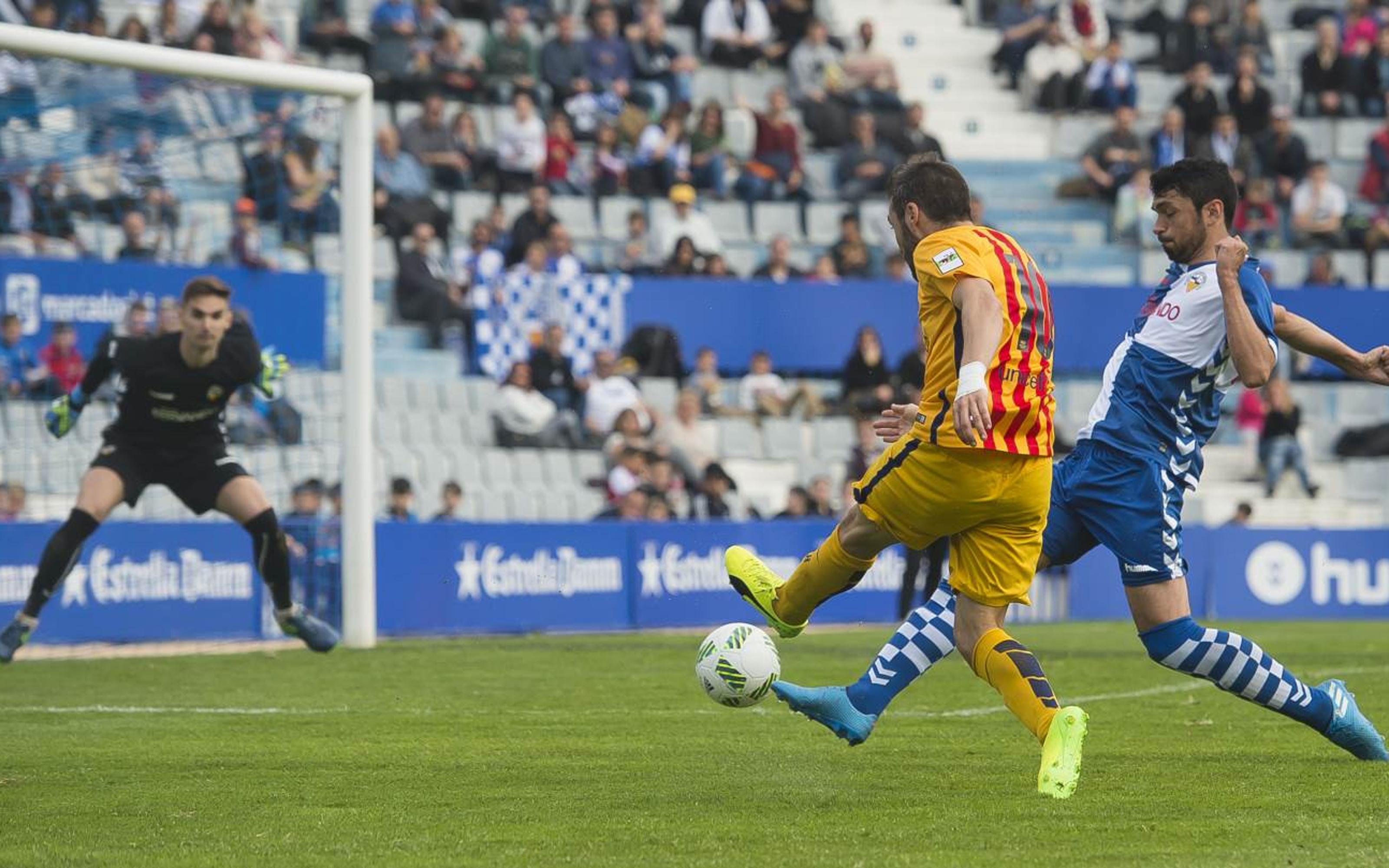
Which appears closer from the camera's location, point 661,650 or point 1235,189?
point 1235,189

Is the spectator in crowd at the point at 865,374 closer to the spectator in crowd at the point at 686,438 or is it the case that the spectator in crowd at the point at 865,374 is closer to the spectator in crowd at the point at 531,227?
the spectator in crowd at the point at 686,438

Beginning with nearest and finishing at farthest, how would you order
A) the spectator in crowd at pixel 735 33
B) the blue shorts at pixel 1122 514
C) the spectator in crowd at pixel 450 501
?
the blue shorts at pixel 1122 514 < the spectator in crowd at pixel 450 501 < the spectator in crowd at pixel 735 33

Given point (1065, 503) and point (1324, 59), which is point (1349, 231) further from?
point (1065, 503)

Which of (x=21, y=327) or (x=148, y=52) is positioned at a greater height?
(x=148, y=52)

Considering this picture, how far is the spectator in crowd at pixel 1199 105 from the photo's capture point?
23766mm

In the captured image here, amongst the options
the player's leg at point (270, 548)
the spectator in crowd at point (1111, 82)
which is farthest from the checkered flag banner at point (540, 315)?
the spectator in crowd at point (1111, 82)

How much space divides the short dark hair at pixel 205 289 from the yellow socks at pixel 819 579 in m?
4.92

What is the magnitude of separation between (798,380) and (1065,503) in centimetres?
1334

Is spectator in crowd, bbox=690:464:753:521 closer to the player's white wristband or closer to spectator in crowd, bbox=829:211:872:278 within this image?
spectator in crowd, bbox=829:211:872:278

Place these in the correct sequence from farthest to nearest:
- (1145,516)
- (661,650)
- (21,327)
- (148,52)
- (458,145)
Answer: (458,145), (21,327), (661,650), (148,52), (1145,516)

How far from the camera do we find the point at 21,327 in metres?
15.3

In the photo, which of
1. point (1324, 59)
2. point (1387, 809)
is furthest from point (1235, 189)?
point (1324, 59)

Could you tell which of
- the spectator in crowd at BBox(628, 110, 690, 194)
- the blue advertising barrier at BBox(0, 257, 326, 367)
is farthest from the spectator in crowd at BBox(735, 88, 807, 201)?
the blue advertising barrier at BBox(0, 257, 326, 367)

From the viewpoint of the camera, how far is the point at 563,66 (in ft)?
71.4
